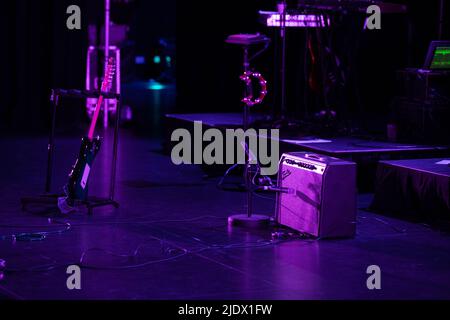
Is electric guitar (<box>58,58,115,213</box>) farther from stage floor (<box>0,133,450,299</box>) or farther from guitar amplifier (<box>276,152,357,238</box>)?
guitar amplifier (<box>276,152,357,238</box>)

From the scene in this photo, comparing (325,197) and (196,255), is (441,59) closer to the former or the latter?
(325,197)

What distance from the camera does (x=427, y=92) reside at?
858 cm

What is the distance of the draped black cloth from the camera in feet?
20.9

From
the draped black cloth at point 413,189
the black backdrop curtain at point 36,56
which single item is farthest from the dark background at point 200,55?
the draped black cloth at point 413,189

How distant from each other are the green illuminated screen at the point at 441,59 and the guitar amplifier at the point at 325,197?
3070 mm

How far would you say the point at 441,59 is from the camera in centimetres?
865

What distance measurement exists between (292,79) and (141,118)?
8.85 feet

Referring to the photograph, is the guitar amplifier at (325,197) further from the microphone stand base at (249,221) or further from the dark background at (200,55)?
the dark background at (200,55)

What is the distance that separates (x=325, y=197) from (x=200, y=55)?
5.46 m

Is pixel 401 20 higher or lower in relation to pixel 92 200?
higher
